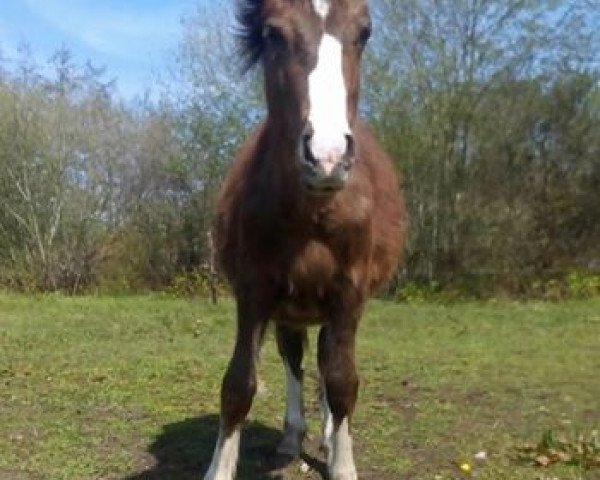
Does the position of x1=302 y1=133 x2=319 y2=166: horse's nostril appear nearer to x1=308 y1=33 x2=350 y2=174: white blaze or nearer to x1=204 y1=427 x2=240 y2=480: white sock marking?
x1=308 y1=33 x2=350 y2=174: white blaze

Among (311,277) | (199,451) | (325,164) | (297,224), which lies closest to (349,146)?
(325,164)

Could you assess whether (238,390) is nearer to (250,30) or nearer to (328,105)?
(328,105)

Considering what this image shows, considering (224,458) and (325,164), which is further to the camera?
(224,458)

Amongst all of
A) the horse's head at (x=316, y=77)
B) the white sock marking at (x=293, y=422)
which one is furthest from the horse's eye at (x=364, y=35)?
the white sock marking at (x=293, y=422)

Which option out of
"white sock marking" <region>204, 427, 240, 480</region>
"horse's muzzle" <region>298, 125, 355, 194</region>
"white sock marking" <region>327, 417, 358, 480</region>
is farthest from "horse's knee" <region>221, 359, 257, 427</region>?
Answer: "horse's muzzle" <region>298, 125, 355, 194</region>

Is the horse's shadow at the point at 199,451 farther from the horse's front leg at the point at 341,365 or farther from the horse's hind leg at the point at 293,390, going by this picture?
the horse's front leg at the point at 341,365

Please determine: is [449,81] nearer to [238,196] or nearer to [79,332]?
[79,332]

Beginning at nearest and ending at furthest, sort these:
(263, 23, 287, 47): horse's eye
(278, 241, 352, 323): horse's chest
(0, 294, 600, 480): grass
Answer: (263, 23, 287, 47): horse's eye, (278, 241, 352, 323): horse's chest, (0, 294, 600, 480): grass

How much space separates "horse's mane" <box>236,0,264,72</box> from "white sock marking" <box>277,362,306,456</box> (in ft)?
7.21

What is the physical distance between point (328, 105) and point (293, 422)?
112 inches

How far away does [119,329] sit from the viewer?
12484mm

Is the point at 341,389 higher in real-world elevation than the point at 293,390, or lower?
higher

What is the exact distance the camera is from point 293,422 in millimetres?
5949

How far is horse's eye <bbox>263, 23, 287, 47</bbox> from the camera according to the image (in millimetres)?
4109
